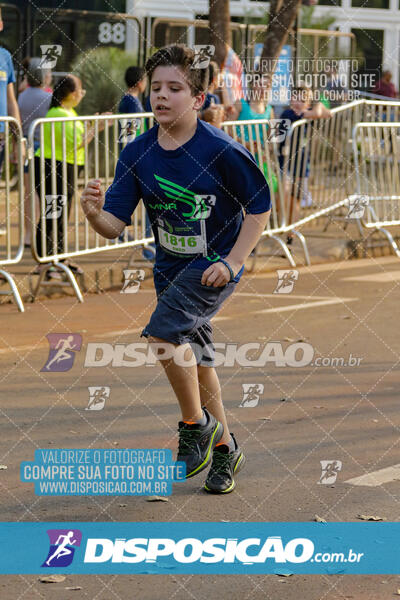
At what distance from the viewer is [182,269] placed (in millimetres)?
5270

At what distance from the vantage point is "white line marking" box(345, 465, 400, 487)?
539 cm

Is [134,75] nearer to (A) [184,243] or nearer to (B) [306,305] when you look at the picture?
(B) [306,305]

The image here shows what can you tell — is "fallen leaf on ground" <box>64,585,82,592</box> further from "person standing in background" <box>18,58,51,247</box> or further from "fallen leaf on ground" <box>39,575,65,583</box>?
"person standing in background" <box>18,58,51,247</box>

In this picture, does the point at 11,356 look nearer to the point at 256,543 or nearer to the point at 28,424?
the point at 28,424

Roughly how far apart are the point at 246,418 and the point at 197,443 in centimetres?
127

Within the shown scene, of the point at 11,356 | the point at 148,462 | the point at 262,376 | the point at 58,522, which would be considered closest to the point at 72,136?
the point at 11,356

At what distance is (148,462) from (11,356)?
2.56 meters

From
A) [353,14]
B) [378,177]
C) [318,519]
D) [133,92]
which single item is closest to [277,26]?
[378,177]

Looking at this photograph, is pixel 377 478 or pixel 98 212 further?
pixel 377 478

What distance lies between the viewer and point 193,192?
16.8 feet

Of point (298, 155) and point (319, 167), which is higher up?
point (298, 155)

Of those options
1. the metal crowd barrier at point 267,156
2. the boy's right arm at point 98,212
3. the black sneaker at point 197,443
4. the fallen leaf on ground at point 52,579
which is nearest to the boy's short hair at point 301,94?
the metal crowd barrier at point 267,156

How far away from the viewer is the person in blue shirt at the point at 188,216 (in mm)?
5129

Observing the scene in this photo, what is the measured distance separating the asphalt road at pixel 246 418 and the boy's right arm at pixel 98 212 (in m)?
1.08
